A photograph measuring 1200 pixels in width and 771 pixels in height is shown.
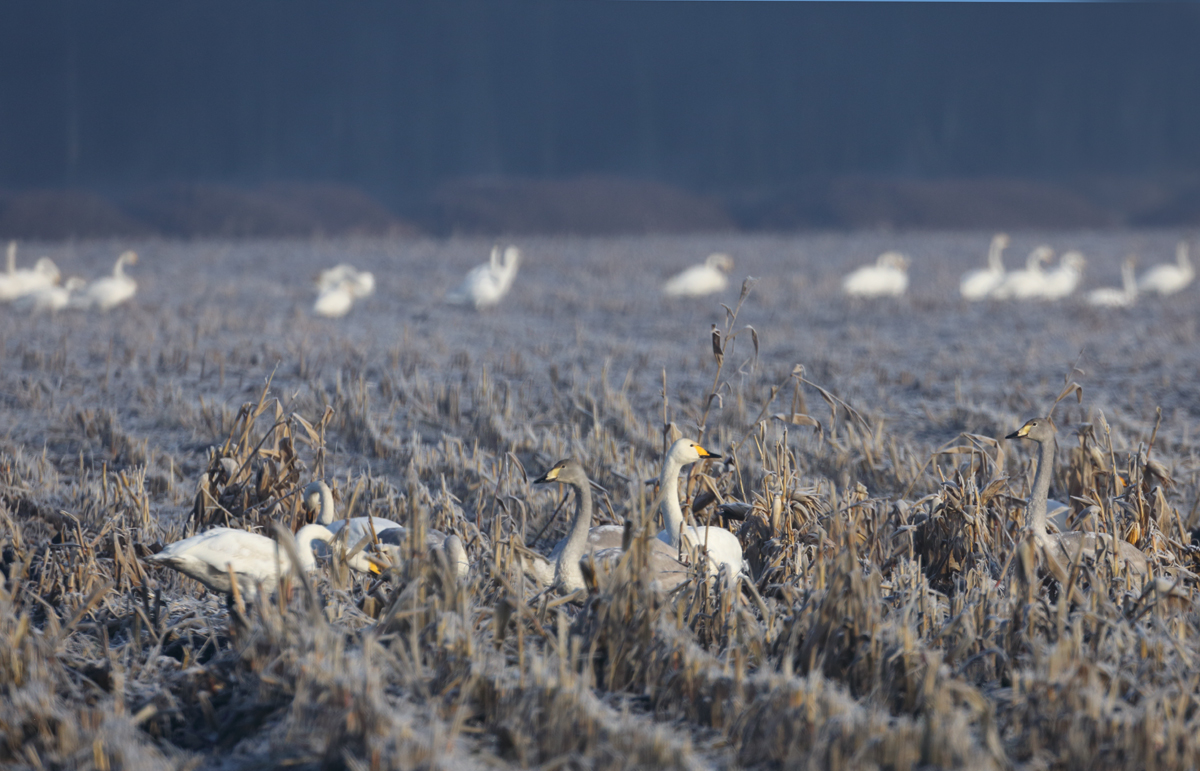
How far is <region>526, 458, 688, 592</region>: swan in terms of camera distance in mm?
3029

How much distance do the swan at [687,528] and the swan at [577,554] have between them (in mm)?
87

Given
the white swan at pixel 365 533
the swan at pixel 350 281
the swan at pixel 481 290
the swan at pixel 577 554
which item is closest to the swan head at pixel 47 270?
the swan at pixel 350 281

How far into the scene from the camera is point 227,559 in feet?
9.90

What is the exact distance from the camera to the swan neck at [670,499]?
3.43 meters

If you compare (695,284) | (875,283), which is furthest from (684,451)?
(875,283)

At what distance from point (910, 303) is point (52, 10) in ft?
120

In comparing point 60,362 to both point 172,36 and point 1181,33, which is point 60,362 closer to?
point 172,36

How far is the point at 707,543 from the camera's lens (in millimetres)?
3271

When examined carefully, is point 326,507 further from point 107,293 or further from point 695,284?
point 695,284

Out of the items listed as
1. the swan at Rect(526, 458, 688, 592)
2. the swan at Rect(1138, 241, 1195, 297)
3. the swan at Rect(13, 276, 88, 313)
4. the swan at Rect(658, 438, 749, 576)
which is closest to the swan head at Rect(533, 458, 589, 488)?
the swan at Rect(526, 458, 688, 592)

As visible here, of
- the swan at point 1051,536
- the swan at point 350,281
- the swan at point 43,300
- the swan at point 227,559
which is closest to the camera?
the swan at point 227,559

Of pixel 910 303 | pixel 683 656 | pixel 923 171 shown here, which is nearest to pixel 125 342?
pixel 683 656

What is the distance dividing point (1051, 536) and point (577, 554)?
164 centimetres

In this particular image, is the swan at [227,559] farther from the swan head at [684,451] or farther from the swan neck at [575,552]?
the swan head at [684,451]
